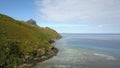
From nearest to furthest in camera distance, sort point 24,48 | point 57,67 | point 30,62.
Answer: point 57,67 < point 30,62 < point 24,48

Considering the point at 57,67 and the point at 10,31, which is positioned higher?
the point at 10,31

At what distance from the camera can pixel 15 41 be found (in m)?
80.8

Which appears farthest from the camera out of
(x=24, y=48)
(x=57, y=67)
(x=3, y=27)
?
(x=3, y=27)

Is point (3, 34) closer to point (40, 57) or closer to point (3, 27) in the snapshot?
point (3, 27)

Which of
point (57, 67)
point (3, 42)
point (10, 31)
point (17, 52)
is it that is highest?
point (10, 31)

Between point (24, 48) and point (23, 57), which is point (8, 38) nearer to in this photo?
point (24, 48)

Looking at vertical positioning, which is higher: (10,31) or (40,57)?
(10,31)

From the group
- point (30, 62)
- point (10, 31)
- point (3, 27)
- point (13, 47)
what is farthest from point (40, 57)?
point (3, 27)

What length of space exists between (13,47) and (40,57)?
15688mm

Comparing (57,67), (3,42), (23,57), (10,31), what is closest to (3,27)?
(10,31)

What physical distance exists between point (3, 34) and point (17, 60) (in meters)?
23.3

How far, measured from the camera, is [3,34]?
275 ft

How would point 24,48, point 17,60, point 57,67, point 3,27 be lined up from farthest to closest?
point 3,27, point 24,48, point 17,60, point 57,67

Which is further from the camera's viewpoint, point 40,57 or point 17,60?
point 40,57
